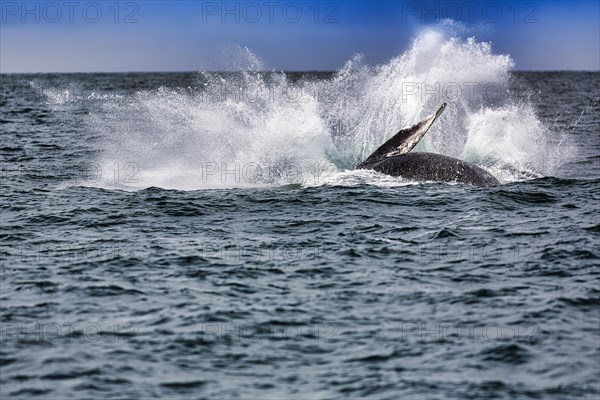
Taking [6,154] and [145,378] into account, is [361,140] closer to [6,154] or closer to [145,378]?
[6,154]

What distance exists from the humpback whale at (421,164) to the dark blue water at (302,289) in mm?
389

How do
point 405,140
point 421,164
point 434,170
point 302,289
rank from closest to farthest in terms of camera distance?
point 302,289 → point 434,170 → point 421,164 → point 405,140

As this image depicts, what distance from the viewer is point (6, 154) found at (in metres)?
28.5

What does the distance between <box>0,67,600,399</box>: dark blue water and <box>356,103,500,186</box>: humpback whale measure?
389mm

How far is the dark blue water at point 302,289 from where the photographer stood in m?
8.67

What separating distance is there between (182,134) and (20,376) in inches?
859

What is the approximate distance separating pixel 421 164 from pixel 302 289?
26.5ft

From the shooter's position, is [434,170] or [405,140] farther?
[405,140]

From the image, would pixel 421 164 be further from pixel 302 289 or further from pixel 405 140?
pixel 302 289

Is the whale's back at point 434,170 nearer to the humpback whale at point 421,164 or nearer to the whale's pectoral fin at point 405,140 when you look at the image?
the humpback whale at point 421,164

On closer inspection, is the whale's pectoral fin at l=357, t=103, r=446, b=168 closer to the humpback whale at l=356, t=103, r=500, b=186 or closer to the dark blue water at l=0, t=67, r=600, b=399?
the humpback whale at l=356, t=103, r=500, b=186

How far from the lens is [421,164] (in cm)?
1888

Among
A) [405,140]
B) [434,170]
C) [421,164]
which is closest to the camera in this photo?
[434,170]

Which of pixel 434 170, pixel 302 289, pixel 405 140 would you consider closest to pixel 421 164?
pixel 434 170
